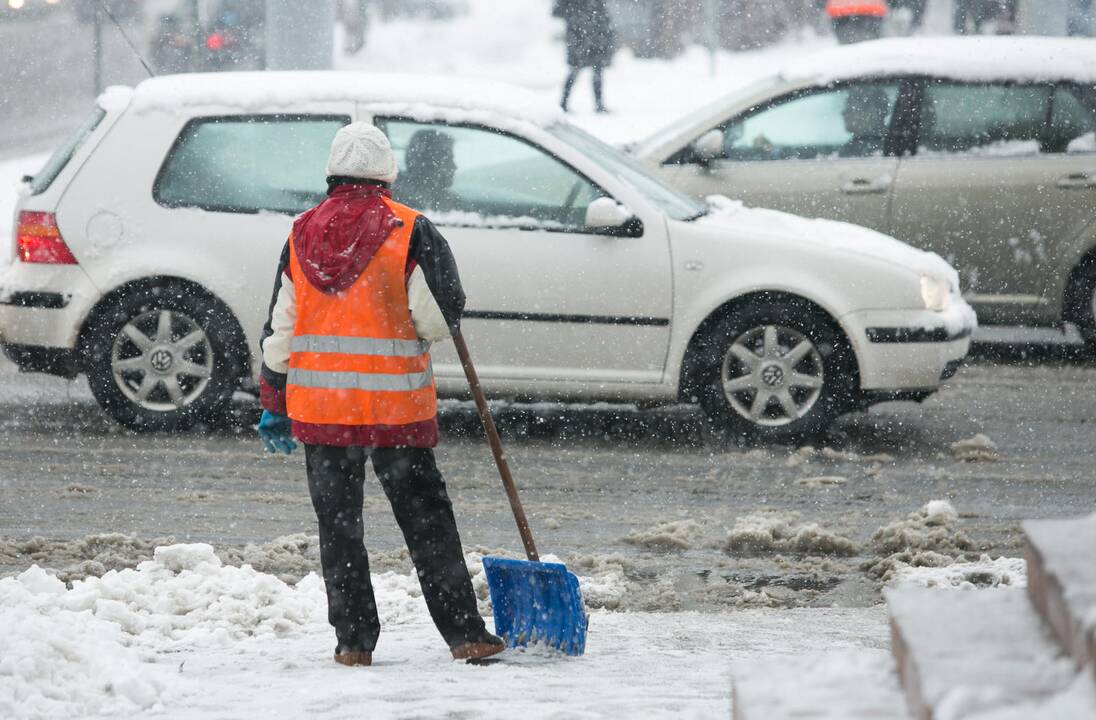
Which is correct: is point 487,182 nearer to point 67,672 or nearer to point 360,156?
point 360,156

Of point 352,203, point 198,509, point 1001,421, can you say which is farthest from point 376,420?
point 1001,421

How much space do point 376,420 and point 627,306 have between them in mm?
3764

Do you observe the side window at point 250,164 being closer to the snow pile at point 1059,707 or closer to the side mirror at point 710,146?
the side mirror at point 710,146

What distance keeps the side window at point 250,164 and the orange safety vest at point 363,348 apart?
3.89 meters

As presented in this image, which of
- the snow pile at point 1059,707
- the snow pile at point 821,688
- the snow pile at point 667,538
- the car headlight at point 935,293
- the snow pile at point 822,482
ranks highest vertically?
the snow pile at point 1059,707

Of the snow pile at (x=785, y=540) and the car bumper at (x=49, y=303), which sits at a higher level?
the car bumper at (x=49, y=303)

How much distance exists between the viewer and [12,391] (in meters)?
10.5

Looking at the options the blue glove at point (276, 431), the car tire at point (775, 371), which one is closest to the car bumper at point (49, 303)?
the car tire at point (775, 371)

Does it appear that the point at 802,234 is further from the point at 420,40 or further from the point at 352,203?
the point at 420,40

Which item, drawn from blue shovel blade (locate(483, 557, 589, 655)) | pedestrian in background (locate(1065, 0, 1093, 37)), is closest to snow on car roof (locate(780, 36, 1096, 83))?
blue shovel blade (locate(483, 557, 589, 655))

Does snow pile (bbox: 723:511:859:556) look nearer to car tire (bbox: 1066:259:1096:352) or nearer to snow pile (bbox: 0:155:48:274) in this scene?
car tire (bbox: 1066:259:1096:352)

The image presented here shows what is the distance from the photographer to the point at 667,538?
23.0 ft

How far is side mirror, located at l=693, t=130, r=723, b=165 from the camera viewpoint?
437 inches

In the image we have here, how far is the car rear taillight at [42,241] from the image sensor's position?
8984mm
